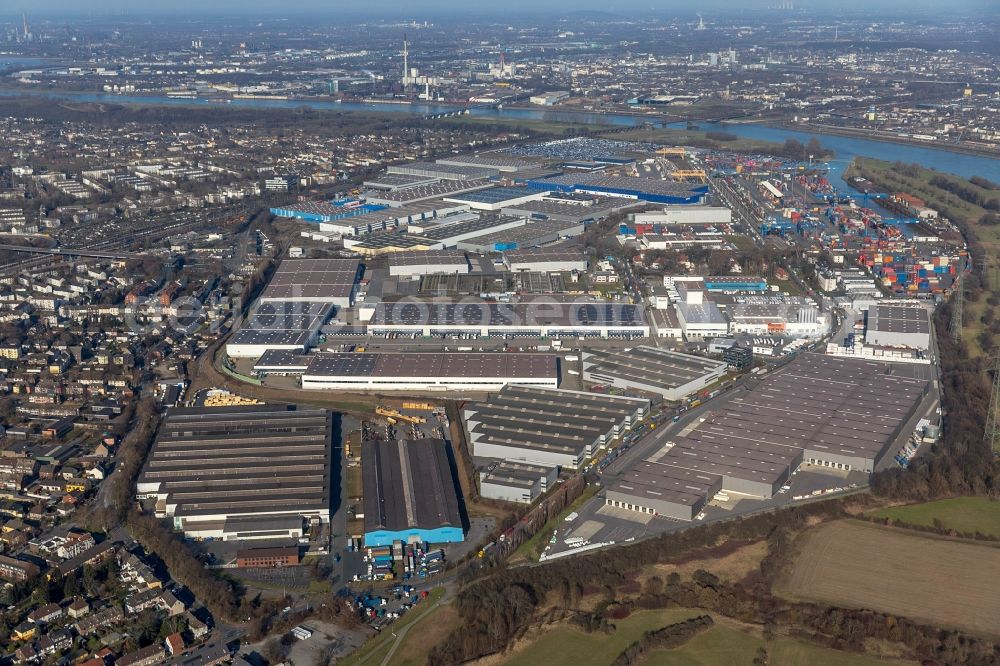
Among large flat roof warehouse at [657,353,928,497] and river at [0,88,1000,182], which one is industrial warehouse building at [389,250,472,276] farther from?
river at [0,88,1000,182]

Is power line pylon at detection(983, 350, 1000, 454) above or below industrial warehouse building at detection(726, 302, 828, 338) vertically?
below

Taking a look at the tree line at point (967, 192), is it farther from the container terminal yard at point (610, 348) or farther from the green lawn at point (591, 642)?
the green lawn at point (591, 642)

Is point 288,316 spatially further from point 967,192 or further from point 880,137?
point 880,137

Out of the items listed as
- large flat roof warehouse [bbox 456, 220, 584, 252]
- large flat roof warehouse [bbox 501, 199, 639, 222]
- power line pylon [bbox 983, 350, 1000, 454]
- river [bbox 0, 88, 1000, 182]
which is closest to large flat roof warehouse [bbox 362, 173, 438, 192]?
large flat roof warehouse [bbox 501, 199, 639, 222]

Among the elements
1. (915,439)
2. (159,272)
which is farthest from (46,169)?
(915,439)

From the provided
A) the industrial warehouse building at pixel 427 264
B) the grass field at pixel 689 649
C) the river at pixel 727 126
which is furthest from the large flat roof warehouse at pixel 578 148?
the grass field at pixel 689 649

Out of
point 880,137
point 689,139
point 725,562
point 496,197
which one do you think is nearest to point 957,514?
point 725,562
